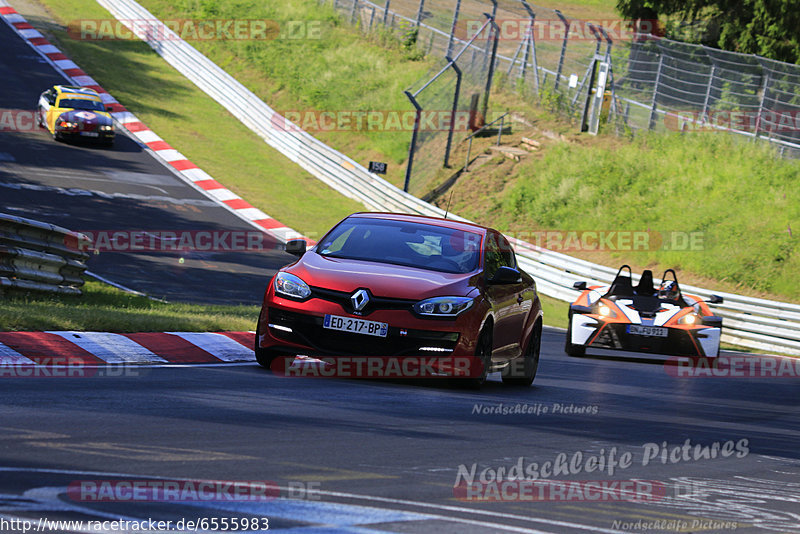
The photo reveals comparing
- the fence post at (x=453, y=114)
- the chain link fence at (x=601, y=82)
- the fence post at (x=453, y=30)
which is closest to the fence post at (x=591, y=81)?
the chain link fence at (x=601, y=82)

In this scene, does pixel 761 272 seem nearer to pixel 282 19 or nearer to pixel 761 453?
pixel 761 453

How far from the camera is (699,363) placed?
16219 mm

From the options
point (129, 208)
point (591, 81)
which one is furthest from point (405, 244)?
point (591, 81)

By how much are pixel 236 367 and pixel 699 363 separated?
921 cm

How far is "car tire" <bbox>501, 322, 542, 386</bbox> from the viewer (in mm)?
10641

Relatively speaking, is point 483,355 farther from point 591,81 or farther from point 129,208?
point 591,81

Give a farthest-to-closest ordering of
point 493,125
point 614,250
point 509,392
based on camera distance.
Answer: point 493,125 < point 614,250 < point 509,392

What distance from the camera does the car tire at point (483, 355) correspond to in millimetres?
9086

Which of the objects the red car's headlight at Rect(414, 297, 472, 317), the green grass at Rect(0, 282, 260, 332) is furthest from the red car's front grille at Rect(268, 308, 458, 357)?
the green grass at Rect(0, 282, 260, 332)

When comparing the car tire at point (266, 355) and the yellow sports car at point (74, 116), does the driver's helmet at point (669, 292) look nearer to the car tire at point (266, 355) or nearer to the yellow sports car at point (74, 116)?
the car tire at point (266, 355)

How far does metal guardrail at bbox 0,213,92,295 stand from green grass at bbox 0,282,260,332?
161 mm

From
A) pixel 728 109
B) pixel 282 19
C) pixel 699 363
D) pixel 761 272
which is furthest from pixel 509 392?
pixel 282 19

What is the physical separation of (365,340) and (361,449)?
257 centimetres

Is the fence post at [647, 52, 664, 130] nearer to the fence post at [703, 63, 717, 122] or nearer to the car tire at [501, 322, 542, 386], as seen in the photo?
the fence post at [703, 63, 717, 122]
